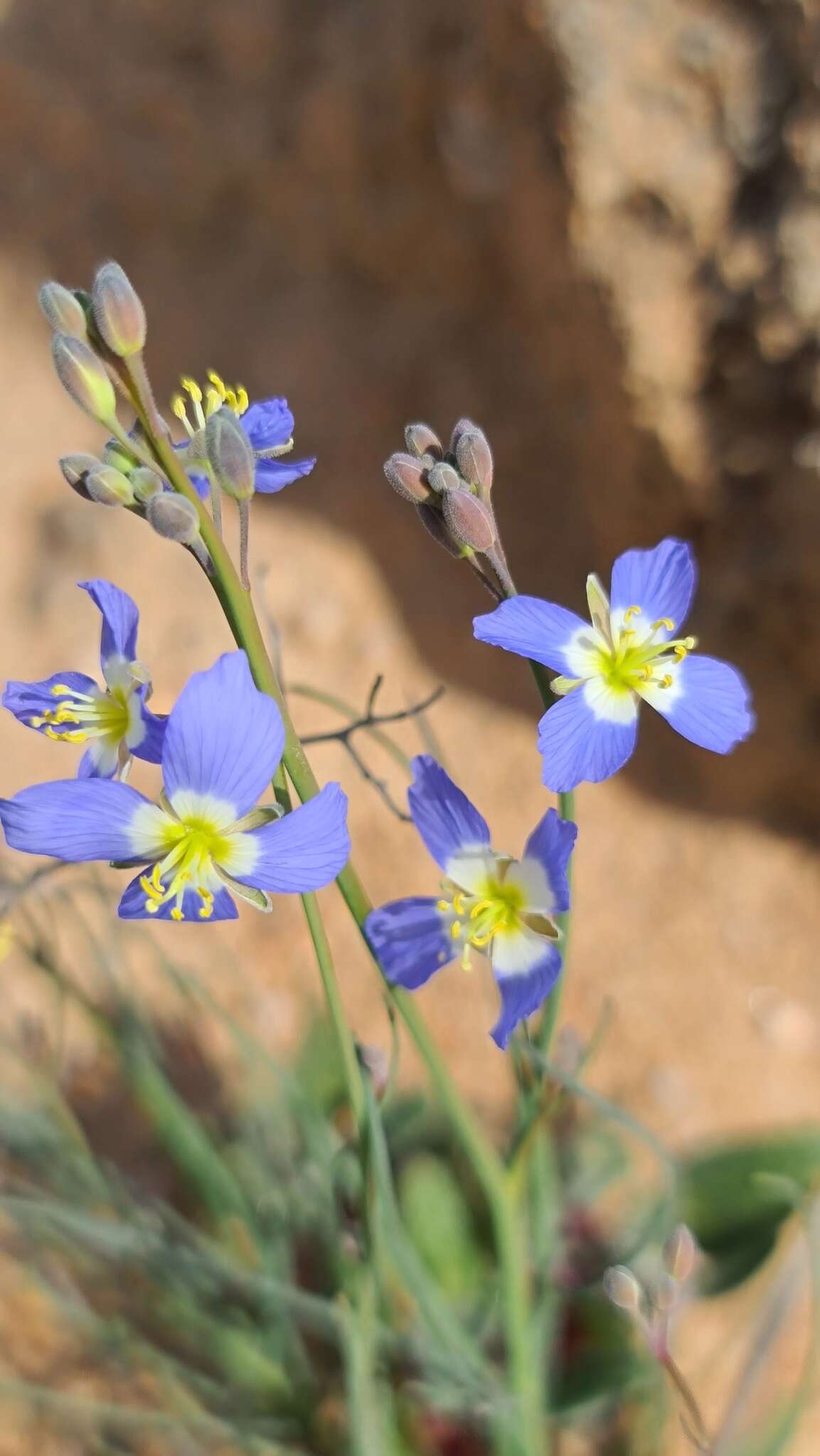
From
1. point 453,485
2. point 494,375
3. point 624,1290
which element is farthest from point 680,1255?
point 494,375

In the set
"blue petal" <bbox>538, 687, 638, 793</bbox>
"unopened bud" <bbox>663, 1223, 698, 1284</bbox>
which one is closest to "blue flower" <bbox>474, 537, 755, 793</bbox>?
"blue petal" <bbox>538, 687, 638, 793</bbox>

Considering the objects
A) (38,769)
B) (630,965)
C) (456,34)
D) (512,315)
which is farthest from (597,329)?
(38,769)

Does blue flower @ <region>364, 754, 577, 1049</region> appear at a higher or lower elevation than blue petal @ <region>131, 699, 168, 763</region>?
lower

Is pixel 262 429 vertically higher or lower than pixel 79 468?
higher

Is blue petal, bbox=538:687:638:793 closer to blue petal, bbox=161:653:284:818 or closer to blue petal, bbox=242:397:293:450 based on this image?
blue petal, bbox=161:653:284:818

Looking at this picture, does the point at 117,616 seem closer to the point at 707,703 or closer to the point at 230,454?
the point at 230,454
